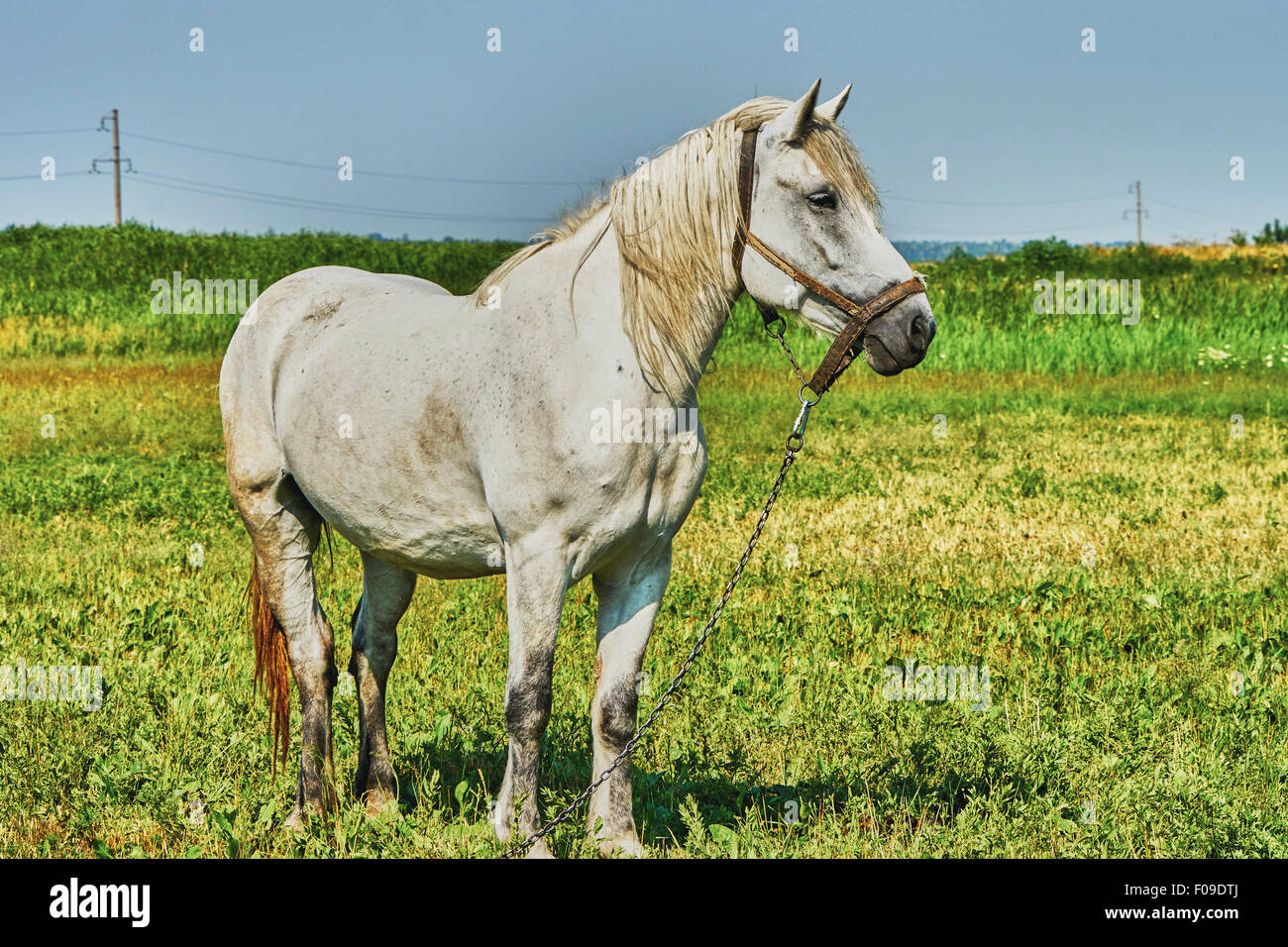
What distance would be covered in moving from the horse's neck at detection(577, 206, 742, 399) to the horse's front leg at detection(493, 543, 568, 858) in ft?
2.44

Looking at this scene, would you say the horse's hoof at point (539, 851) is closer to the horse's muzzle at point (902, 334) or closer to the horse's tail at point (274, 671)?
the horse's tail at point (274, 671)

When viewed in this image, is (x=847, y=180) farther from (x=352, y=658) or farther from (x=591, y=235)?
(x=352, y=658)

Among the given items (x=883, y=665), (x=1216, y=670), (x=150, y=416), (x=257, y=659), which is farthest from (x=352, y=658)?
(x=150, y=416)

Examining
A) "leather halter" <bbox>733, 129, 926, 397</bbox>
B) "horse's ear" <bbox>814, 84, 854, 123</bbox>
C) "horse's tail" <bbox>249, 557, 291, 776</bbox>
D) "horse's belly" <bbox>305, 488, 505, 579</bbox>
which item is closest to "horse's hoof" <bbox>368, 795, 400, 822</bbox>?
"horse's tail" <bbox>249, 557, 291, 776</bbox>

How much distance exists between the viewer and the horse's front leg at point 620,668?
4215mm

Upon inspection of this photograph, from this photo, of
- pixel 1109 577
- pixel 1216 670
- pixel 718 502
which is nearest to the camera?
pixel 1216 670

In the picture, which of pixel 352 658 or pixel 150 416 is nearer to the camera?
pixel 352 658

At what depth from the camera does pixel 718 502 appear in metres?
10.8

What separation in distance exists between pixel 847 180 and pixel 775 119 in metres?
0.30

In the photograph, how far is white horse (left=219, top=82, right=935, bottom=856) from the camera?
3.78 meters

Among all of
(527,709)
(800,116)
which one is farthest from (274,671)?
(800,116)

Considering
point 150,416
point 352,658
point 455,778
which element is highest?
point 150,416
